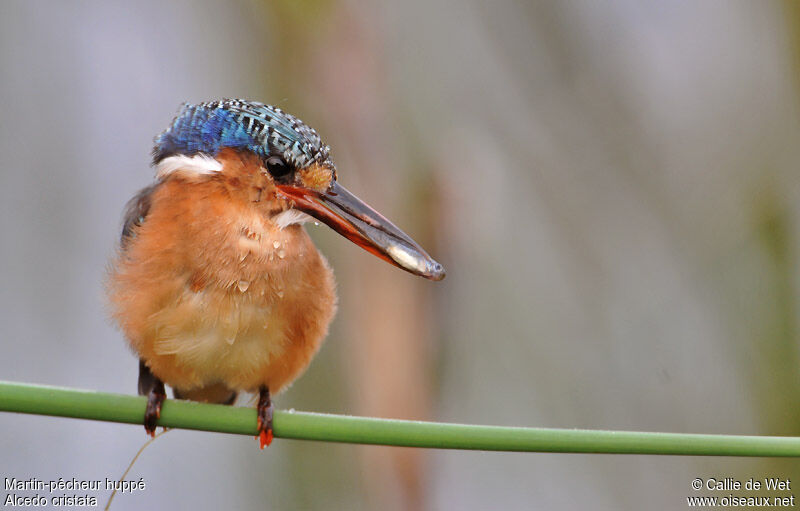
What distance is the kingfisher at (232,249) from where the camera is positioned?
5.83 ft

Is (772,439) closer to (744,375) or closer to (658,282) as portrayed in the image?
(744,375)

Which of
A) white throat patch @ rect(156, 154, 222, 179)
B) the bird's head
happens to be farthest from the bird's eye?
white throat patch @ rect(156, 154, 222, 179)

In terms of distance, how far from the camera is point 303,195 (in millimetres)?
1795

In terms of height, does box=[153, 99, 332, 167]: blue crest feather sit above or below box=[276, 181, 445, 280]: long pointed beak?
above

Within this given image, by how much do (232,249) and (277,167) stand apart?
191 mm

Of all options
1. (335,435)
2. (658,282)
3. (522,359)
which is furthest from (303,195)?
(658,282)

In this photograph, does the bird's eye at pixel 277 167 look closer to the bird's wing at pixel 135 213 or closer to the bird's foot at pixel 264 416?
the bird's wing at pixel 135 213

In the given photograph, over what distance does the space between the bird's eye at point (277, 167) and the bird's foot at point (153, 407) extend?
499mm

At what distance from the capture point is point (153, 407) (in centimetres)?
169

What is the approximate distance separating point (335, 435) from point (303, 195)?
0.69 meters

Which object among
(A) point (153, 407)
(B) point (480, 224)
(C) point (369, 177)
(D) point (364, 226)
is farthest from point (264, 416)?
(B) point (480, 224)

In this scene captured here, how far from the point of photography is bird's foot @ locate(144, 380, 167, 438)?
1.52 metres

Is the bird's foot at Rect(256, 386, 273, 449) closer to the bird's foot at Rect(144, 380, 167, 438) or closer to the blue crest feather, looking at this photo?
the bird's foot at Rect(144, 380, 167, 438)

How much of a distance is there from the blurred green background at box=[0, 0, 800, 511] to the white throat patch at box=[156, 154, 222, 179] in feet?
1.06
